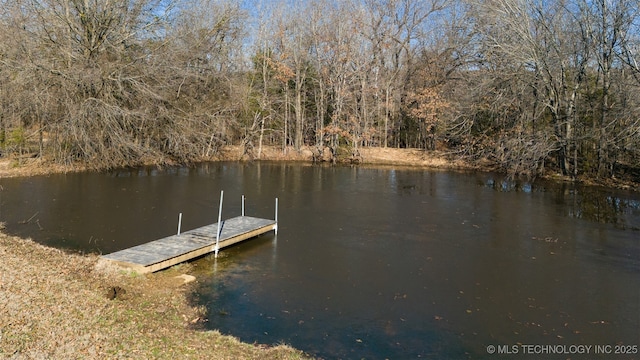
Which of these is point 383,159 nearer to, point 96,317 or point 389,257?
point 389,257

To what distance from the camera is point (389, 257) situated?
10062 millimetres

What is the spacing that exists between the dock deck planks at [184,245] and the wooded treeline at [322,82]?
1103 cm

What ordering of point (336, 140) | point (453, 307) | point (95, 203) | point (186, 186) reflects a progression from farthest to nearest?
point (336, 140)
point (186, 186)
point (95, 203)
point (453, 307)

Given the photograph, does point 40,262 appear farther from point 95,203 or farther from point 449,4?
point 449,4

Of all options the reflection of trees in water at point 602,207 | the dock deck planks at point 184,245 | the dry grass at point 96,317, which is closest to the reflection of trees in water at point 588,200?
the reflection of trees in water at point 602,207

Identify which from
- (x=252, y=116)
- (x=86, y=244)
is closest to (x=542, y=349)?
(x=86, y=244)

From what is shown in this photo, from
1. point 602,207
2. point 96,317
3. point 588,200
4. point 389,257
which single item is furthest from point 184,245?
point 588,200

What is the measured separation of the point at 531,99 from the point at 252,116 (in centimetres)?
1501

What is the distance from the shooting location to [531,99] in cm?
2427

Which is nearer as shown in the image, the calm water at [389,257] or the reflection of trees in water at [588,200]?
the calm water at [389,257]

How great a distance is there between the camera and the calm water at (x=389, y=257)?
6730mm

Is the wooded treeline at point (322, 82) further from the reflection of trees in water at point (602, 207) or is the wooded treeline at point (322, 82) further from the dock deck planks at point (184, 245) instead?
the dock deck planks at point (184, 245)

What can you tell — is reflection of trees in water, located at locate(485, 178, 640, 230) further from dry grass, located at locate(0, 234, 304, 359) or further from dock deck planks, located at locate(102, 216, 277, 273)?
dry grass, located at locate(0, 234, 304, 359)

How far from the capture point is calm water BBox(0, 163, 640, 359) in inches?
265
